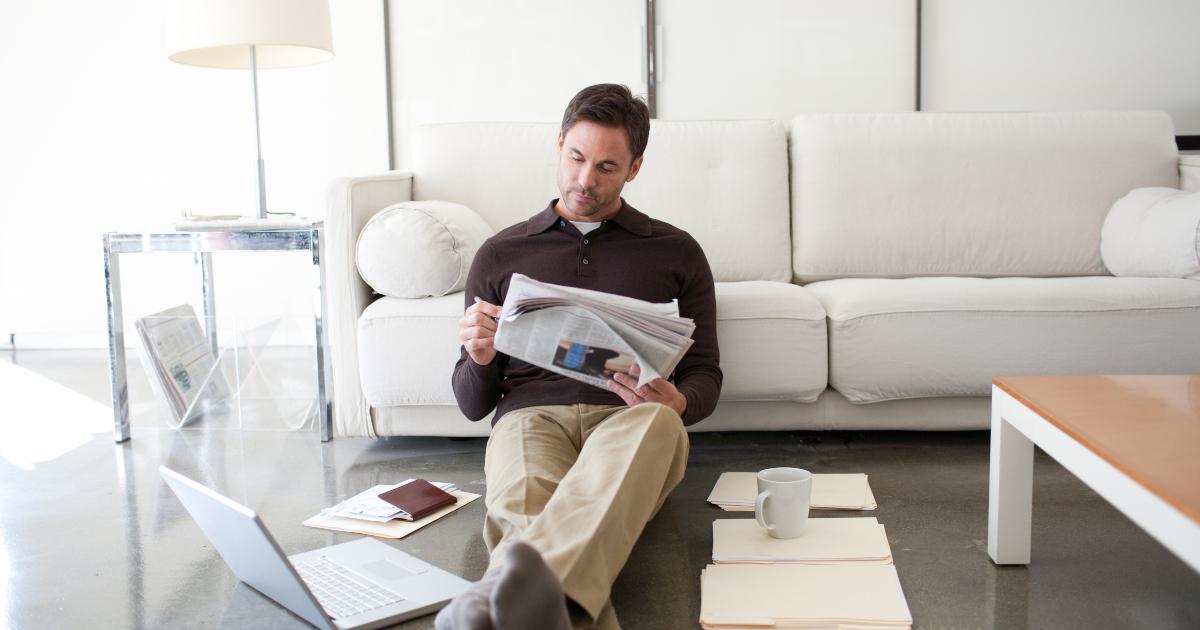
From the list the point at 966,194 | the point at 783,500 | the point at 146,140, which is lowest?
the point at 783,500

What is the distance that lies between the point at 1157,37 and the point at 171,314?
3.40 m

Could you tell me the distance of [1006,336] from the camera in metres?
2.20

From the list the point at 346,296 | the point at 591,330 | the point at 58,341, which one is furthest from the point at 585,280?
the point at 58,341

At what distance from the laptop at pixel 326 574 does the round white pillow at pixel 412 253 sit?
736mm

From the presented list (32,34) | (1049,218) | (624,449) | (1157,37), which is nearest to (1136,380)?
(624,449)

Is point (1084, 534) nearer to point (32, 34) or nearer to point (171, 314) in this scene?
point (171, 314)

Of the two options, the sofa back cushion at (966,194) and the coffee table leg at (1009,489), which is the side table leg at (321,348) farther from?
the coffee table leg at (1009,489)

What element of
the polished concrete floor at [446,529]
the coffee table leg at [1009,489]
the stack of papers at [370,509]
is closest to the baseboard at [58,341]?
the polished concrete floor at [446,529]

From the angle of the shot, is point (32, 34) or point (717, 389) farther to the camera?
point (32, 34)

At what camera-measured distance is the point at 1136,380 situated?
5.07ft

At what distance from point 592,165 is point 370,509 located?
81 centimetres

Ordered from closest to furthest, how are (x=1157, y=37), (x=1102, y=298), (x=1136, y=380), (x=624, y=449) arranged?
Answer: 1. (x=624, y=449)
2. (x=1136, y=380)
3. (x=1102, y=298)
4. (x=1157, y=37)

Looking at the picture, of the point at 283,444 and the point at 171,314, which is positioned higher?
the point at 171,314

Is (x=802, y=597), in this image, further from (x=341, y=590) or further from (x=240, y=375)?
(x=240, y=375)
